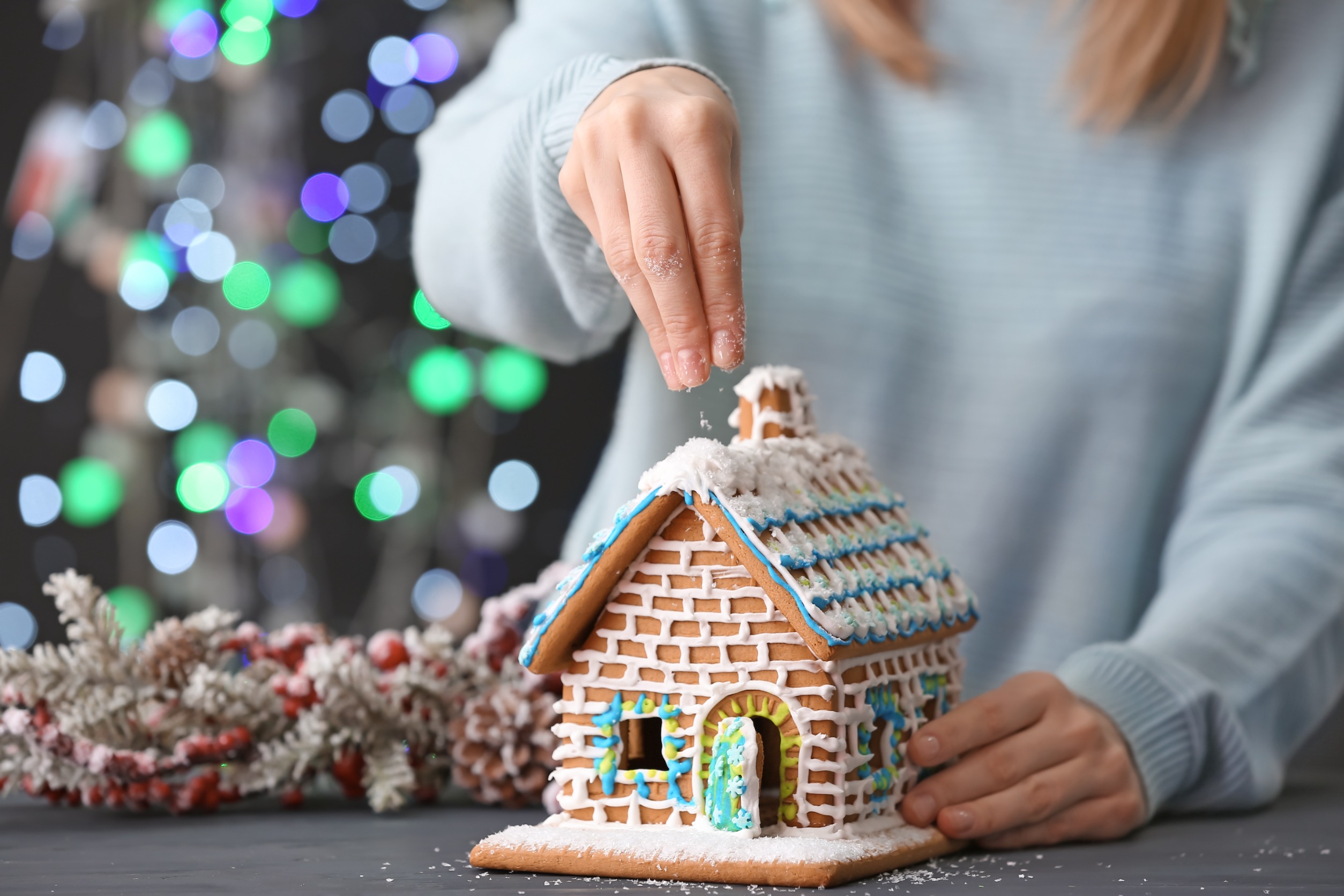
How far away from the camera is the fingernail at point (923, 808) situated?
0.95 m

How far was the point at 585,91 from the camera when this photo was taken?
1006mm

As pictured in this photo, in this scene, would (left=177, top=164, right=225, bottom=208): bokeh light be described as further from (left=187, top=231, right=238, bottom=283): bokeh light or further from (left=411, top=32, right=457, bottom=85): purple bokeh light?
(left=411, top=32, right=457, bottom=85): purple bokeh light

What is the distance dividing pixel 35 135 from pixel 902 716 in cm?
230

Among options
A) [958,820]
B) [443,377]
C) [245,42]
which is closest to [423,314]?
[443,377]

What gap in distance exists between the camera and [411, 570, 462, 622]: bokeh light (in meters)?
2.67

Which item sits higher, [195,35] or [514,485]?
[195,35]

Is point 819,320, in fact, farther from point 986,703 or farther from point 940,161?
point 986,703

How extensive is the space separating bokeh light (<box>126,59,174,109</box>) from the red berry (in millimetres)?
1930

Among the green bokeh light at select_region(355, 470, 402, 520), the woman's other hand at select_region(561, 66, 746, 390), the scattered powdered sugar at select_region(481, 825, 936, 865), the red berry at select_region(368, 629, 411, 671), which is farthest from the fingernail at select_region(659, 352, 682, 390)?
the green bokeh light at select_region(355, 470, 402, 520)

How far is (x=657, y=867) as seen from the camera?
33.2 inches

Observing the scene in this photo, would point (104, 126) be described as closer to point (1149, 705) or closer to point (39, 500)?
point (39, 500)

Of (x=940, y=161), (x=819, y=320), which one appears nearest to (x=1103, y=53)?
(x=940, y=161)

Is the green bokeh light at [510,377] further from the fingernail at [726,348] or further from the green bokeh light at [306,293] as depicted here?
the fingernail at [726,348]

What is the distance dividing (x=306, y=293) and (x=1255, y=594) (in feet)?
6.46
